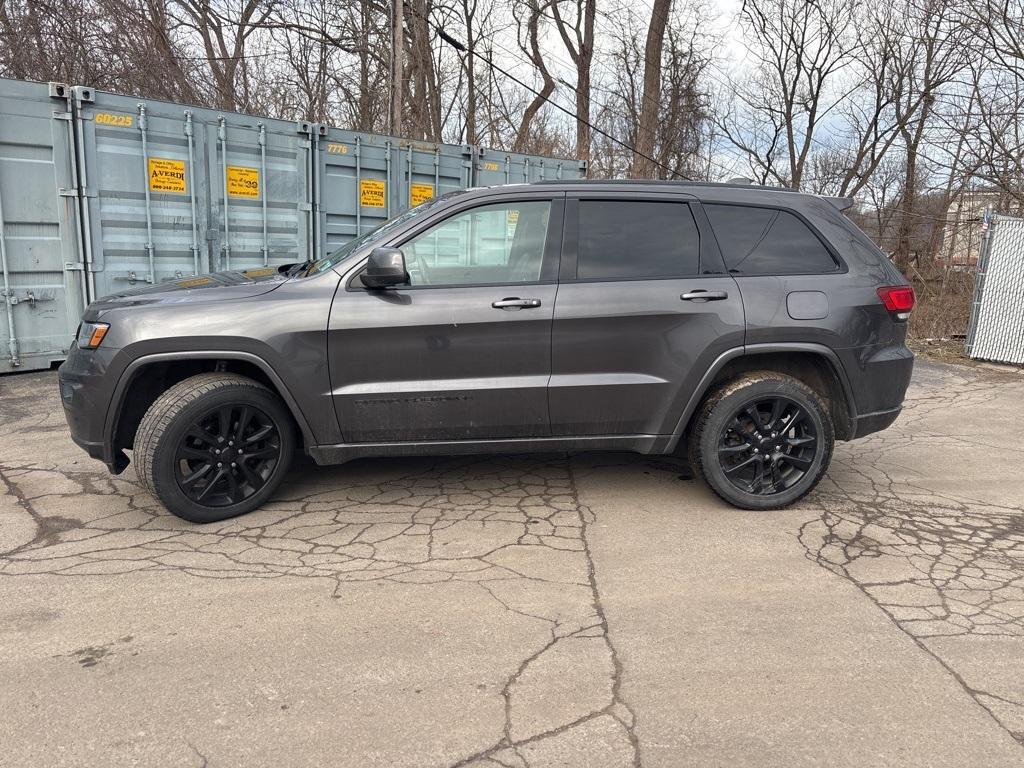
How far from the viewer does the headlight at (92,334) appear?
12.9 feet

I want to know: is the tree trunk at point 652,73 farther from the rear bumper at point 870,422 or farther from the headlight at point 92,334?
the headlight at point 92,334

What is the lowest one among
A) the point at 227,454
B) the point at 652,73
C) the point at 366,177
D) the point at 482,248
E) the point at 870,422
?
the point at 227,454

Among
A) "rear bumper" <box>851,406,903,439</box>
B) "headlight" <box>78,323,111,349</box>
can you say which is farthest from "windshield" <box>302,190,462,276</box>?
Answer: "rear bumper" <box>851,406,903,439</box>

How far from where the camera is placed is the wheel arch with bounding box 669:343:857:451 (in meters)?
4.29

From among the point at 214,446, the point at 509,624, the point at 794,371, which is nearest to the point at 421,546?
the point at 509,624

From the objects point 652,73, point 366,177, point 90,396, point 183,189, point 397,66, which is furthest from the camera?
point 652,73

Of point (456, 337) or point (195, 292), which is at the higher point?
point (195, 292)

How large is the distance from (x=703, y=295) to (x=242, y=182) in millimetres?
6137

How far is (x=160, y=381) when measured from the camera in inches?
166

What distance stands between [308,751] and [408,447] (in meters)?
2.03

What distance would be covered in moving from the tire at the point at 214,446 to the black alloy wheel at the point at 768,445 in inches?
102

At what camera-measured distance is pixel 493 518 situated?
14.0 ft

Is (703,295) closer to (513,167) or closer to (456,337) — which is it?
(456,337)

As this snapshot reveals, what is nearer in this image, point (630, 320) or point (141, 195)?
point (630, 320)
